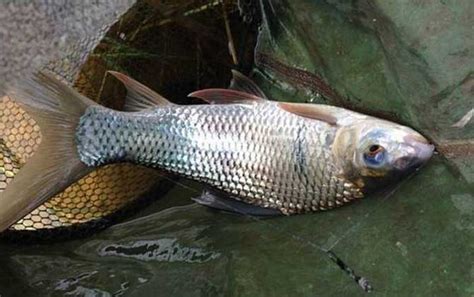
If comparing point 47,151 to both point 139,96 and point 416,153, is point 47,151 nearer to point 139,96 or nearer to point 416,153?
point 139,96

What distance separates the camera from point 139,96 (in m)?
3.32

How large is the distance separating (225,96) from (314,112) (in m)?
0.37

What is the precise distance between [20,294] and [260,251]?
36.6 inches

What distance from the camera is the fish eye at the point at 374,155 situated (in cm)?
298

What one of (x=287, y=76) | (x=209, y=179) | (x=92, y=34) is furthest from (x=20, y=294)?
(x=287, y=76)

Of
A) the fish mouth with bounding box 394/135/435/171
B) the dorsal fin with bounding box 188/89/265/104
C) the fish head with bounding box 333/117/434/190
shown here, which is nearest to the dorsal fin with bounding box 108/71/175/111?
the dorsal fin with bounding box 188/89/265/104

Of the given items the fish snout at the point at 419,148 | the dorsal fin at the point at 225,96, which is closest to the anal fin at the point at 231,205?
→ the dorsal fin at the point at 225,96

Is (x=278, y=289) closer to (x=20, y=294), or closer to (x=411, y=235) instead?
(x=411, y=235)

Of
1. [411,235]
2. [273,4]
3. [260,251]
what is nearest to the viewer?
[411,235]

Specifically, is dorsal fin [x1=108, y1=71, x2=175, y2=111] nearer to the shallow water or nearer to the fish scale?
the fish scale

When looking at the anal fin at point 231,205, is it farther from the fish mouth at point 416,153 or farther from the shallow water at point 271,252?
the fish mouth at point 416,153

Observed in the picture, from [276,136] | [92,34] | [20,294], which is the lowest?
[20,294]

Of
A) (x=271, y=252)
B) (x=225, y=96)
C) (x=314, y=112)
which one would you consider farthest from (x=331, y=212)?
(x=225, y=96)

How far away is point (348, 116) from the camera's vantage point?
311cm
